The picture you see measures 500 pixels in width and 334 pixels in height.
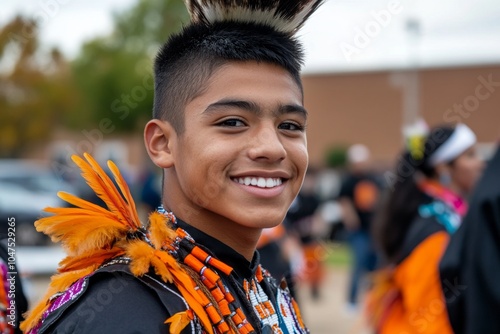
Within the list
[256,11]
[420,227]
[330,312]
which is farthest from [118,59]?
[256,11]

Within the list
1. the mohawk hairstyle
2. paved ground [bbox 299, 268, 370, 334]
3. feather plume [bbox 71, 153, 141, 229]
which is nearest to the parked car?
paved ground [bbox 299, 268, 370, 334]

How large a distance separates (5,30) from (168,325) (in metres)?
6.96

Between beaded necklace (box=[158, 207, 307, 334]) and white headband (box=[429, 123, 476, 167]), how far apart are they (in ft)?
11.0

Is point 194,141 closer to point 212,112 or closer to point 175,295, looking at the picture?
point 212,112

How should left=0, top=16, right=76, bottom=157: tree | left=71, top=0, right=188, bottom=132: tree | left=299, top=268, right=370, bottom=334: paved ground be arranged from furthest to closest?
left=71, top=0, right=188, bottom=132: tree
left=0, top=16, right=76, bottom=157: tree
left=299, top=268, right=370, bottom=334: paved ground

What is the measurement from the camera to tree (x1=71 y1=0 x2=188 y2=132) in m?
26.7

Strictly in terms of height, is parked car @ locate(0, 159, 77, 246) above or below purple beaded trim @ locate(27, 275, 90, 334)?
above

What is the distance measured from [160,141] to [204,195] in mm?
209

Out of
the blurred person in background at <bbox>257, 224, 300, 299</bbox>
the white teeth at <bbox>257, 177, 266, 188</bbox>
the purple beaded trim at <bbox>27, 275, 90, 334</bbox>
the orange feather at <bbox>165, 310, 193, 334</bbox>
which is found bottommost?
the orange feather at <bbox>165, 310, 193, 334</bbox>

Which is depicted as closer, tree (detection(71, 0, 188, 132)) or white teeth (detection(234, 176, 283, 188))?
white teeth (detection(234, 176, 283, 188))

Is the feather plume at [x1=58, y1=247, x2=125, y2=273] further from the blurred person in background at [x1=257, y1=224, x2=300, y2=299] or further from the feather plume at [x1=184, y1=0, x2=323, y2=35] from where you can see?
the blurred person in background at [x1=257, y1=224, x2=300, y2=299]

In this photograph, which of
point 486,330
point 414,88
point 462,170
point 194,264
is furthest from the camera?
point 414,88

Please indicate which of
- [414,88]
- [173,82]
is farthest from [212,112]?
[414,88]

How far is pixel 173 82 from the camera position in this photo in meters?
1.84
